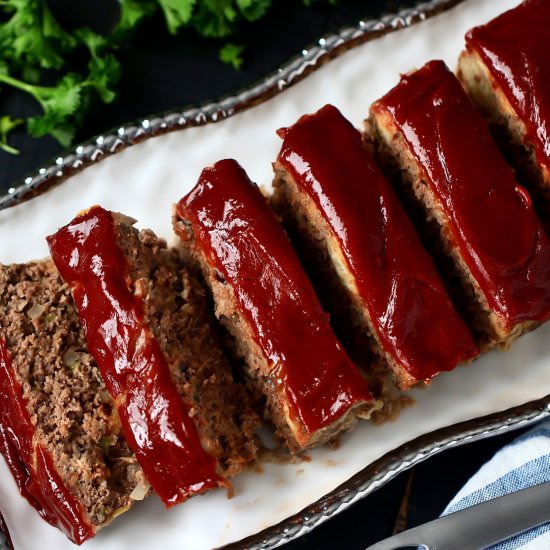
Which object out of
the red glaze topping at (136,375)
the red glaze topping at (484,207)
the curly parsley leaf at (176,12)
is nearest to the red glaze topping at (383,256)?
the red glaze topping at (484,207)

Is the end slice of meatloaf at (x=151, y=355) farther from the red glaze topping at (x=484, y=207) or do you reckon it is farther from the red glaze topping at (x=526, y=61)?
the red glaze topping at (x=526, y=61)

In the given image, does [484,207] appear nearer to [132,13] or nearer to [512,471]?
[512,471]

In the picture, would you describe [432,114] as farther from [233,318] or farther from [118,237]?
[118,237]

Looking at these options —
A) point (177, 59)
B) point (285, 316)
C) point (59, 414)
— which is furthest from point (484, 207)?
point (177, 59)

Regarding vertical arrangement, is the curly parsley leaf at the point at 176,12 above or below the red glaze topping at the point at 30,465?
above

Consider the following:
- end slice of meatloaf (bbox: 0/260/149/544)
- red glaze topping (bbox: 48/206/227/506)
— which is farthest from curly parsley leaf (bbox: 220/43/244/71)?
end slice of meatloaf (bbox: 0/260/149/544)

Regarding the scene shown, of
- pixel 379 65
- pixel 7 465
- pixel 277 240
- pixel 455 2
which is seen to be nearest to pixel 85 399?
pixel 7 465
